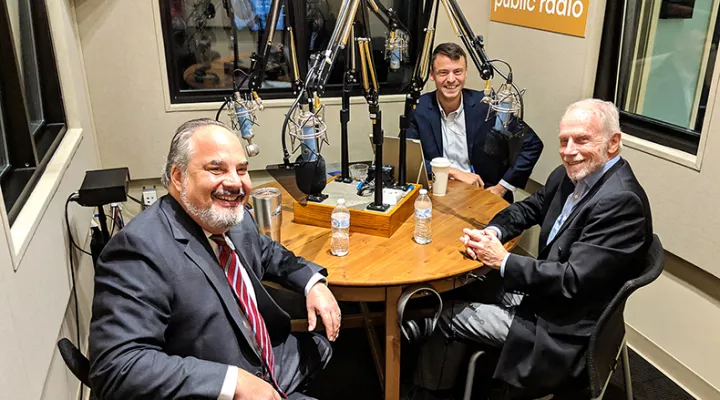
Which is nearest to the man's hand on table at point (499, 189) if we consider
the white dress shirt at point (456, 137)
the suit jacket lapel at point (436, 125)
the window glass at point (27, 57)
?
the white dress shirt at point (456, 137)

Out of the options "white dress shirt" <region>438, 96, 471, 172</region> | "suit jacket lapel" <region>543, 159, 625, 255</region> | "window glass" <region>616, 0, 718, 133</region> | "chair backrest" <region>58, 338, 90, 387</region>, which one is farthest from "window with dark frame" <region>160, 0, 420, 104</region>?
"chair backrest" <region>58, 338, 90, 387</region>

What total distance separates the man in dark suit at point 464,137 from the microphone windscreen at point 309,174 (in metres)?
1.07

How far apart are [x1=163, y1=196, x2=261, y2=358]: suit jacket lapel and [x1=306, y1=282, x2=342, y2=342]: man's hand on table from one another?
265 mm

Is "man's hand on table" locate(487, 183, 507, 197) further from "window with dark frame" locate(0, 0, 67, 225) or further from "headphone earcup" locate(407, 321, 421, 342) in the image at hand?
"window with dark frame" locate(0, 0, 67, 225)

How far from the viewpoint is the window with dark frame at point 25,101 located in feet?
6.91

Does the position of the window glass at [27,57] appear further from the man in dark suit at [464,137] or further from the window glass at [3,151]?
the man in dark suit at [464,137]

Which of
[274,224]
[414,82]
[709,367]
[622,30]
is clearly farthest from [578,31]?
[274,224]

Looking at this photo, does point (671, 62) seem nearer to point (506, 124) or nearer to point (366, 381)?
point (506, 124)

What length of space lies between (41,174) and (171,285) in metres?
1.17

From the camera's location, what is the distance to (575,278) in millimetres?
1757

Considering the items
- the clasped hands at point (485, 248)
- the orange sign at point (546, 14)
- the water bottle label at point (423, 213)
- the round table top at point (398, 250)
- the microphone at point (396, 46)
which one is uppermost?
the orange sign at point (546, 14)

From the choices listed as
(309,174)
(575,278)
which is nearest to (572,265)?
(575,278)

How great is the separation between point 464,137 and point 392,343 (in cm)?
139

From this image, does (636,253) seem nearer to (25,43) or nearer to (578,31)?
(578,31)
